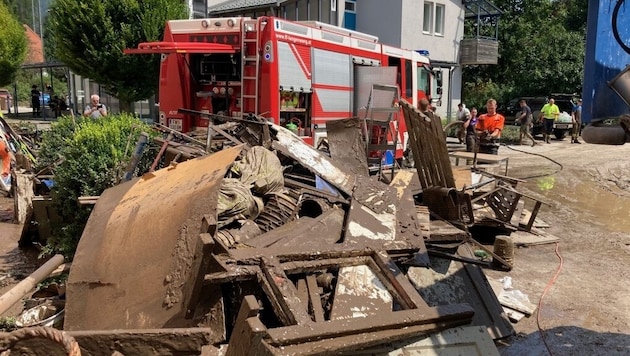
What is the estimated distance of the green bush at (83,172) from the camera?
6.06 meters

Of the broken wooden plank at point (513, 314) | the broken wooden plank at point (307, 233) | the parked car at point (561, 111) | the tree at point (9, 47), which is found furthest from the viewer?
the tree at point (9, 47)

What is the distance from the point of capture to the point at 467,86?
32.7 metres

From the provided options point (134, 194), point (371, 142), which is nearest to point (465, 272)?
point (134, 194)

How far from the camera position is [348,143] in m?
7.18

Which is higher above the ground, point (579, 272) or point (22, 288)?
point (22, 288)

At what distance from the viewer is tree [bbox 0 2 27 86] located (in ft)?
78.4

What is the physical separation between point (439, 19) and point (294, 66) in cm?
1933

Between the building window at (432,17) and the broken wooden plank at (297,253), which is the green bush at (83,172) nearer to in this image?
the broken wooden plank at (297,253)

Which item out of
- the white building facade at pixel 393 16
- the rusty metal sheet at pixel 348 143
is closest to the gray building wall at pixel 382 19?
the white building facade at pixel 393 16

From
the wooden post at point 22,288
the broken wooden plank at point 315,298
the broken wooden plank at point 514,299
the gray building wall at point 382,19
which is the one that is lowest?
the broken wooden plank at point 514,299

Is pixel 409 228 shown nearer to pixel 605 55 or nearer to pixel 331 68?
pixel 605 55

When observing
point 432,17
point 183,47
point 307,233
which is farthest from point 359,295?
point 432,17

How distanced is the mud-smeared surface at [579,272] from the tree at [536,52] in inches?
665

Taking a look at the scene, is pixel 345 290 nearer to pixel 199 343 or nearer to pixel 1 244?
pixel 199 343
